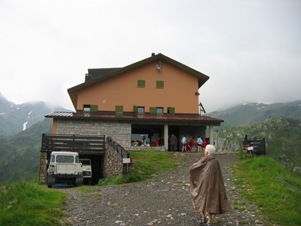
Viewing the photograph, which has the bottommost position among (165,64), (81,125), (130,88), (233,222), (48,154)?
(233,222)

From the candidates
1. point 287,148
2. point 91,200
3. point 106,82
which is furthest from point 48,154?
point 287,148

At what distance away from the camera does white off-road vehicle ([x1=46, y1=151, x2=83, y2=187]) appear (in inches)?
790

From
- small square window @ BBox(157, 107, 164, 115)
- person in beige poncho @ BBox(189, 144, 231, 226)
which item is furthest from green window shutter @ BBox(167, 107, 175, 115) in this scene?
person in beige poncho @ BBox(189, 144, 231, 226)

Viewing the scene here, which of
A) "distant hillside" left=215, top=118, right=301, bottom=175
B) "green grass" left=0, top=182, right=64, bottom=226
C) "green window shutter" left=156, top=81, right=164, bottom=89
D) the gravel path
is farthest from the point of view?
"distant hillside" left=215, top=118, right=301, bottom=175

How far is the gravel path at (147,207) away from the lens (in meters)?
9.58

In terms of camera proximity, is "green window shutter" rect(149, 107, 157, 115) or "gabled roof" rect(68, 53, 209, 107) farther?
"green window shutter" rect(149, 107, 157, 115)

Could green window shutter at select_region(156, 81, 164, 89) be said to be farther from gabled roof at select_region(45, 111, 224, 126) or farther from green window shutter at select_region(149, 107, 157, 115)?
gabled roof at select_region(45, 111, 224, 126)

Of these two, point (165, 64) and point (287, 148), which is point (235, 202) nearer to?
point (165, 64)

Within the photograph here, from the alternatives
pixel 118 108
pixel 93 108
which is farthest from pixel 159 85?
pixel 93 108

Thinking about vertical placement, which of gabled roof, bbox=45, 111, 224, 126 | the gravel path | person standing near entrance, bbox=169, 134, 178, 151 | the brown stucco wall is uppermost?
the brown stucco wall

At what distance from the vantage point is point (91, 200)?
12531 mm

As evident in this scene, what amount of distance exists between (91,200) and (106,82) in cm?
2333

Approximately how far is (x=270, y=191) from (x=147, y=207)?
16.0 feet

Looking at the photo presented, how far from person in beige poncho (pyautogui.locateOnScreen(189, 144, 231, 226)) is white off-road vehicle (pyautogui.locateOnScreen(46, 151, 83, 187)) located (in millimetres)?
12514
